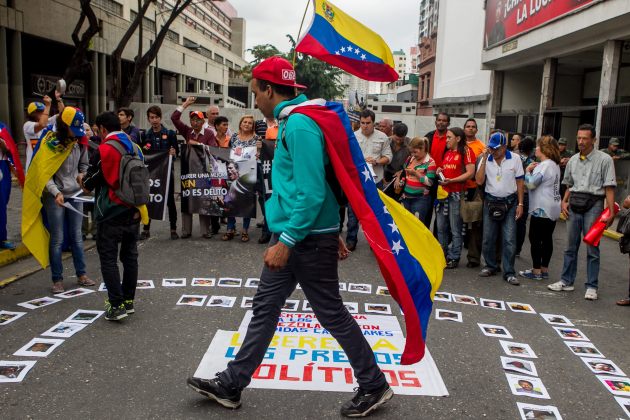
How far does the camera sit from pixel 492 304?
6133 millimetres

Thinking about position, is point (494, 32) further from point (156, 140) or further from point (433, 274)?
point (433, 274)

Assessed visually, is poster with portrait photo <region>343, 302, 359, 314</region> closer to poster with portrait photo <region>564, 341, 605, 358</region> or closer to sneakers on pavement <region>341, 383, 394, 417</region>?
poster with portrait photo <region>564, 341, 605, 358</region>

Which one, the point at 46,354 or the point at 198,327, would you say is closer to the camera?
the point at 46,354

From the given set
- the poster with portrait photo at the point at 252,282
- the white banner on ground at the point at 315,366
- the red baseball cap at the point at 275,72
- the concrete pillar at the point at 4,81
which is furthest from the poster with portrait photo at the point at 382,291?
the concrete pillar at the point at 4,81

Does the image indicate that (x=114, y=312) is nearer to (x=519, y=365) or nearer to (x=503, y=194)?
(x=519, y=365)

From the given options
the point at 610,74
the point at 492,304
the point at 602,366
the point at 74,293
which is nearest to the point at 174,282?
the point at 74,293

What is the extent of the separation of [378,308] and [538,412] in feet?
7.29

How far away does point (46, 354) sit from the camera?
4.39 meters

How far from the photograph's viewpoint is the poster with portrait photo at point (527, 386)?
156 inches

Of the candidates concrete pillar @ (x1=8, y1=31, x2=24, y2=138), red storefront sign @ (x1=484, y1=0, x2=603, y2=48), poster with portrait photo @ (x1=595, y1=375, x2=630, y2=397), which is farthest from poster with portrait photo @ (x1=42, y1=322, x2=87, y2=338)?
concrete pillar @ (x1=8, y1=31, x2=24, y2=138)

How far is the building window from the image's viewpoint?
31112 mm

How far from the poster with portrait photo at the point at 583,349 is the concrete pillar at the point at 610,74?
10.5m

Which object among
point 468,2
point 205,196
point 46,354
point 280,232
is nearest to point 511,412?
point 280,232

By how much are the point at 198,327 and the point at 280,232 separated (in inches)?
79.8
